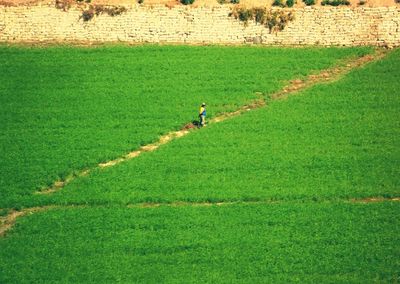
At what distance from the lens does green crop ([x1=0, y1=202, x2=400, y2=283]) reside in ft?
74.1

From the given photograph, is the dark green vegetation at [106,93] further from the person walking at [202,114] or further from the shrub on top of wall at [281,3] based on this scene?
the shrub on top of wall at [281,3]

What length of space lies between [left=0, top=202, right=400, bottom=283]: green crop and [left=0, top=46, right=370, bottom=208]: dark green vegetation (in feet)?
12.6

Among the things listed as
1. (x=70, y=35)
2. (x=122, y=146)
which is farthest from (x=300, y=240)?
(x=70, y=35)

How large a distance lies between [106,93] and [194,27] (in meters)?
7.55

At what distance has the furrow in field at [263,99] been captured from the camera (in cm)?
2855

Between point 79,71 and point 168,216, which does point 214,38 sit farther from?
point 168,216

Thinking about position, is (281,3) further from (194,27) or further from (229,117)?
(229,117)

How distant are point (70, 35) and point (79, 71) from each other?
3.61 m

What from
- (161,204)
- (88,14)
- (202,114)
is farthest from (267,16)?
(161,204)

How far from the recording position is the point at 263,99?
32.4 m

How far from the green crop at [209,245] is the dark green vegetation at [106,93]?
383 cm

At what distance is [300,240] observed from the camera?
2378cm

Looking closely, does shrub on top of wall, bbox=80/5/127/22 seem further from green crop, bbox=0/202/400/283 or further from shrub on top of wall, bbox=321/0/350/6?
green crop, bbox=0/202/400/283

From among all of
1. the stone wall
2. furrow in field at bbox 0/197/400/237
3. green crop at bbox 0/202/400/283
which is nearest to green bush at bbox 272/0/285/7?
the stone wall
